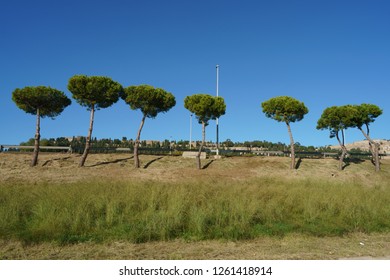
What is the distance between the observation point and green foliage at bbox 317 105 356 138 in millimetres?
34844

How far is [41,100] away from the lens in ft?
96.1

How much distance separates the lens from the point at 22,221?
27.8 feet

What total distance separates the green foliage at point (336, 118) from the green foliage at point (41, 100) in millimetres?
26961

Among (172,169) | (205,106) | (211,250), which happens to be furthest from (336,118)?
(211,250)

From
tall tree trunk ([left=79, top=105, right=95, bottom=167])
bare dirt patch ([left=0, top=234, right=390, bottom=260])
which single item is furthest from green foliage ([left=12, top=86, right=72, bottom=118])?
bare dirt patch ([left=0, top=234, right=390, bottom=260])

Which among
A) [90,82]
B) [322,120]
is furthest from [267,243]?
[322,120]

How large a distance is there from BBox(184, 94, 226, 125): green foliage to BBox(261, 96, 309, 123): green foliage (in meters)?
5.22

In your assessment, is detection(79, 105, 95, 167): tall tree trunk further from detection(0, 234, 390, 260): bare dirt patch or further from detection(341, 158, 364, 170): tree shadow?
detection(341, 158, 364, 170): tree shadow

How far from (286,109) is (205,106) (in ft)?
27.5

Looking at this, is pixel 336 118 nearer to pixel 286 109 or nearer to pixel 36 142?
pixel 286 109

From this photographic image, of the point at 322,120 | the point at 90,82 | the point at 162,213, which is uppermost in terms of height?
the point at 90,82

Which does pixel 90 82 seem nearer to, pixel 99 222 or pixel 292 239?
pixel 99 222

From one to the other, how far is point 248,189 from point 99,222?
22.4ft

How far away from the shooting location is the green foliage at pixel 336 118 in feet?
114
